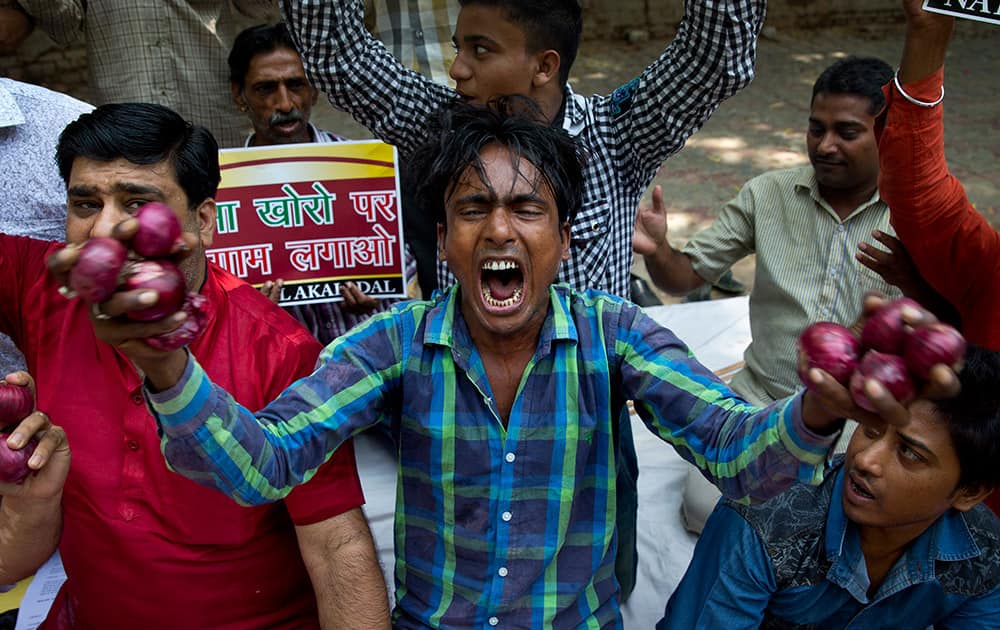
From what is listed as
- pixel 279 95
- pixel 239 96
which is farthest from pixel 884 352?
pixel 239 96

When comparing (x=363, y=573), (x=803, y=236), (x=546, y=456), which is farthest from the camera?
(x=803, y=236)

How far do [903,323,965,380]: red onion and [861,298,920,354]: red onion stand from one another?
27 millimetres

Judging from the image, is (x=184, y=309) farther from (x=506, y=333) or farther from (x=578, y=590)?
(x=578, y=590)

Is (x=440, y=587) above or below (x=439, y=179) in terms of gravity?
below

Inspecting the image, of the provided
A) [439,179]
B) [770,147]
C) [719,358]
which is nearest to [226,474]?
[439,179]

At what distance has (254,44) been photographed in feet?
11.7

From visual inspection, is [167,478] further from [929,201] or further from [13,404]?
[929,201]

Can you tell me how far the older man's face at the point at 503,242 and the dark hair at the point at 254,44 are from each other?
1.87 meters

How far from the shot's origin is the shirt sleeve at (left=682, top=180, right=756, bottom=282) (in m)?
3.48

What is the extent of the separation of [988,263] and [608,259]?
3.23 feet

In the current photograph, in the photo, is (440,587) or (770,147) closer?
(440,587)

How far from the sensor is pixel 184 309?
1.40 metres

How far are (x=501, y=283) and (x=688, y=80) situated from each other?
35.1 inches

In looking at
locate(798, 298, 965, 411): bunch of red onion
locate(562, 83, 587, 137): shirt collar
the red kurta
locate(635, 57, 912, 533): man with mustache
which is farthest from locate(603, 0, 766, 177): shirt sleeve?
locate(798, 298, 965, 411): bunch of red onion
